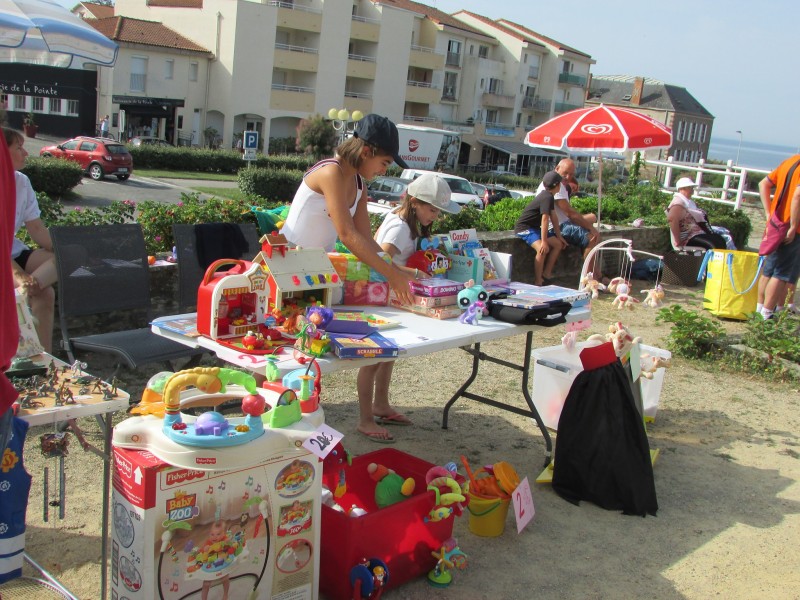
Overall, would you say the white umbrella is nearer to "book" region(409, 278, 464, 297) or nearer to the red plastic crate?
"book" region(409, 278, 464, 297)

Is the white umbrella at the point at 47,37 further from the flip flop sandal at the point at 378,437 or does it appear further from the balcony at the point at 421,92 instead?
the balcony at the point at 421,92

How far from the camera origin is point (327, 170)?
146 inches

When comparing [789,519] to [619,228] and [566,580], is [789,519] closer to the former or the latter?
[566,580]

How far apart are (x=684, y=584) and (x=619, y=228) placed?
737 cm

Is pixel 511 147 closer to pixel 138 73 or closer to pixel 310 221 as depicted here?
pixel 138 73

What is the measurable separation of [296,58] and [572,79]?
24.8 meters

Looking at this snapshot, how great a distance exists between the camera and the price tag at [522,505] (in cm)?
355

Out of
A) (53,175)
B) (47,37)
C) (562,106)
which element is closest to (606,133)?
(47,37)

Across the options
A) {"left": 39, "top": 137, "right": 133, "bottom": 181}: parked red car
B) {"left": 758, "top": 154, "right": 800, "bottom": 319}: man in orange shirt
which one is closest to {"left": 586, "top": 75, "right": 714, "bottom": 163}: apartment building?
{"left": 39, "top": 137, "right": 133, "bottom": 181}: parked red car

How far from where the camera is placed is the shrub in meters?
23.9

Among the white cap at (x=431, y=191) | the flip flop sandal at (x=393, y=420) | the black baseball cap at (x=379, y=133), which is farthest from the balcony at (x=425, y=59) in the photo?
the black baseball cap at (x=379, y=133)

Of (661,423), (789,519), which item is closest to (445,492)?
(789,519)

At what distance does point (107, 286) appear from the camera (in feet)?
14.6

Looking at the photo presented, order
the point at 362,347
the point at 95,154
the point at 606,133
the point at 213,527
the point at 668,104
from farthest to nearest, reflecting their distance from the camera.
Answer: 1. the point at 668,104
2. the point at 95,154
3. the point at 606,133
4. the point at 362,347
5. the point at 213,527
